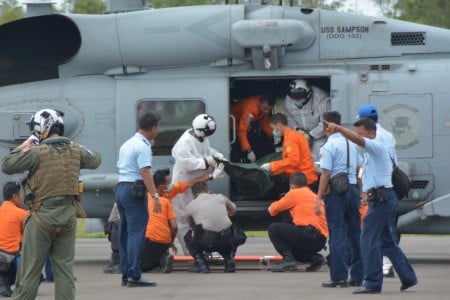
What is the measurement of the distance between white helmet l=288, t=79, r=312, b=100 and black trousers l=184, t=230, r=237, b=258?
2.27m

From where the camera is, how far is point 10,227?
13.2 meters

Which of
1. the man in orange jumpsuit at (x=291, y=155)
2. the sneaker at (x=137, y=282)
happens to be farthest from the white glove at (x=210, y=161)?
the sneaker at (x=137, y=282)

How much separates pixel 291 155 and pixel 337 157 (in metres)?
2.44

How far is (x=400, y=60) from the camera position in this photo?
16.1 m

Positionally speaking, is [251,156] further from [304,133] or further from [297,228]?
[297,228]

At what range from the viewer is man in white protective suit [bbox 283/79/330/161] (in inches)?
639

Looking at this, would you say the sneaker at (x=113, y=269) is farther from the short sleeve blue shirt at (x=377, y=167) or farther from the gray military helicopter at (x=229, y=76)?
the short sleeve blue shirt at (x=377, y=167)

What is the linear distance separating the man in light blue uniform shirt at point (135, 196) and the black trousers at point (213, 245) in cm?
146

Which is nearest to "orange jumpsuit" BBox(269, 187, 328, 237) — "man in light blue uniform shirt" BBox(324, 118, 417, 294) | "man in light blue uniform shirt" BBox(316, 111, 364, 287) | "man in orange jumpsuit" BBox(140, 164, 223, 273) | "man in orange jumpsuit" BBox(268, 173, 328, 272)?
"man in orange jumpsuit" BBox(268, 173, 328, 272)

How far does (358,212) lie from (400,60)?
3367mm

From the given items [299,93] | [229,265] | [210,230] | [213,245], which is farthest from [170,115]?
[229,265]

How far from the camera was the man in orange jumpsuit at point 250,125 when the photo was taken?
16516mm

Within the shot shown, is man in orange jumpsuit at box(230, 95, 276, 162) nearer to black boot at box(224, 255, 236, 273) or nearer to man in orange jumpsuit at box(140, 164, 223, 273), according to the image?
man in orange jumpsuit at box(140, 164, 223, 273)

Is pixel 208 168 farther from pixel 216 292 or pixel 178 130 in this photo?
pixel 216 292
